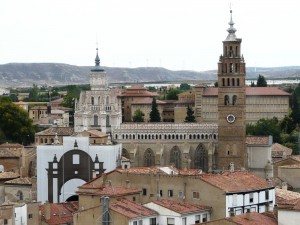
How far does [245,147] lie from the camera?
82688 millimetres

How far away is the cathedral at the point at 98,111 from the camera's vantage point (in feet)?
298

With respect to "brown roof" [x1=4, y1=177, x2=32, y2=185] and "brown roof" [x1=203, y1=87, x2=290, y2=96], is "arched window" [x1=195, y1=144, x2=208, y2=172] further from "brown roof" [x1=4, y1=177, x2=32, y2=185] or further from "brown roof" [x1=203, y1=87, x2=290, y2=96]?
"brown roof" [x1=203, y1=87, x2=290, y2=96]

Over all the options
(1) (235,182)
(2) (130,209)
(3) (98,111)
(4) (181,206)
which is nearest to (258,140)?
(3) (98,111)

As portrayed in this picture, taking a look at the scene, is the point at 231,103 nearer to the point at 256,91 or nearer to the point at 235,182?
the point at 235,182

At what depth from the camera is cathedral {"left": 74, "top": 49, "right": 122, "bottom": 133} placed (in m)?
90.8

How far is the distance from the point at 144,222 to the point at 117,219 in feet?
5.21

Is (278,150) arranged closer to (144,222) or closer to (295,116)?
(295,116)

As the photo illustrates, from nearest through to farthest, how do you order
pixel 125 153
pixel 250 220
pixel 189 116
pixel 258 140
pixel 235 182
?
pixel 250 220, pixel 235 182, pixel 258 140, pixel 125 153, pixel 189 116

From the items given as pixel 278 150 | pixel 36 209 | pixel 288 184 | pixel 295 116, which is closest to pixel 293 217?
pixel 36 209

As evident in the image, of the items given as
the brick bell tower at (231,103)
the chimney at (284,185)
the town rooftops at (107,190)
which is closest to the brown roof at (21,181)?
the town rooftops at (107,190)

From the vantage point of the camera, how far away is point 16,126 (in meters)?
103

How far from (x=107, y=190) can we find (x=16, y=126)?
53334 millimetres

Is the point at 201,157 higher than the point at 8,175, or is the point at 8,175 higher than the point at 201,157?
the point at 201,157

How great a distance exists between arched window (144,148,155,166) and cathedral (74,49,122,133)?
13.3 feet
